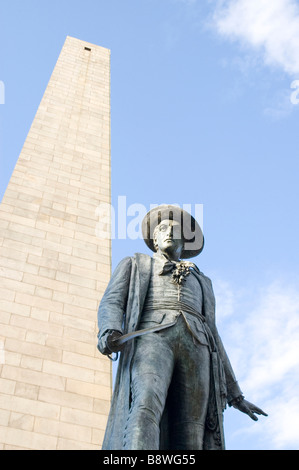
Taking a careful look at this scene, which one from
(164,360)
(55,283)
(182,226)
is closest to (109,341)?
(164,360)

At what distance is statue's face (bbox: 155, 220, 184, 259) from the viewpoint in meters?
5.76

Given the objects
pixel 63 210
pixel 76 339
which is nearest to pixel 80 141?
pixel 63 210

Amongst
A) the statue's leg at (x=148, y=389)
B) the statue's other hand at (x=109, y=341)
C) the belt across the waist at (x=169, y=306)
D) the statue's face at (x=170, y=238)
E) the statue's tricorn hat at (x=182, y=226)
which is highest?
the statue's tricorn hat at (x=182, y=226)

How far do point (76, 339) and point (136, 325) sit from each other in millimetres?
4331

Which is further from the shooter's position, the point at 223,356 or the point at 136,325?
the point at 223,356

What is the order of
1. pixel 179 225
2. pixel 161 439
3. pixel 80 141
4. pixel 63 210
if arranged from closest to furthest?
pixel 161 439, pixel 179 225, pixel 63 210, pixel 80 141

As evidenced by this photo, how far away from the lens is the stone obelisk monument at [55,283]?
7.83 m

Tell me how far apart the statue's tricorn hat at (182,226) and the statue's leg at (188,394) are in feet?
4.60

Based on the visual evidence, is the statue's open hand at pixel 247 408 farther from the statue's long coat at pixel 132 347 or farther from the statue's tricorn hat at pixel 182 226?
the statue's tricorn hat at pixel 182 226

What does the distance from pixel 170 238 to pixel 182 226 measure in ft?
0.94

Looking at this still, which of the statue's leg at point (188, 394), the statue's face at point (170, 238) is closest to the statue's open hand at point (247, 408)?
the statue's leg at point (188, 394)

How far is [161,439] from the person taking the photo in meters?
4.60

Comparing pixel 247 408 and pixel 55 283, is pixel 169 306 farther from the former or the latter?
pixel 55 283
